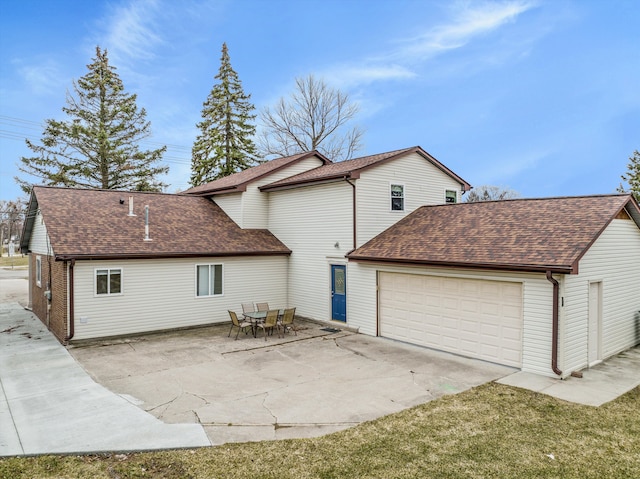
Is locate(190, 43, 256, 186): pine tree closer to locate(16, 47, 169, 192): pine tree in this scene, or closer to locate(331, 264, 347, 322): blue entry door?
locate(16, 47, 169, 192): pine tree

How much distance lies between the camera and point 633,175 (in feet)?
101

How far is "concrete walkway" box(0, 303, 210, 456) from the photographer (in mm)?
6031

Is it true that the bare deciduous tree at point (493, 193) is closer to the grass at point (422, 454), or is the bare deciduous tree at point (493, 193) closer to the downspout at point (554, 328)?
the downspout at point (554, 328)

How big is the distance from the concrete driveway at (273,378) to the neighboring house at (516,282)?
0.76m

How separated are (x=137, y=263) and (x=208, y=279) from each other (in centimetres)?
254

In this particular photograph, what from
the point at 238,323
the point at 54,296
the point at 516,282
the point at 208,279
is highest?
the point at 516,282

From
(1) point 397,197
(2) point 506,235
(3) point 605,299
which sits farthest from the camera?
(1) point 397,197

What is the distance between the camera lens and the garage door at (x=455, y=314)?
10094mm

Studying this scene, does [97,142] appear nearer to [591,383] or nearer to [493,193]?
[591,383]

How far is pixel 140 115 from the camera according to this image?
35344 millimetres

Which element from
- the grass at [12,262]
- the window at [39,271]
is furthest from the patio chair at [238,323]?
the grass at [12,262]

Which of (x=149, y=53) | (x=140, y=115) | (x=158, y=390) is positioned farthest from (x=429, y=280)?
(x=140, y=115)

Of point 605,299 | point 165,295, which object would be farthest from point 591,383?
point 165,295

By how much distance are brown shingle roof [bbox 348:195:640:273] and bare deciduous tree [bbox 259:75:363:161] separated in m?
21.2
